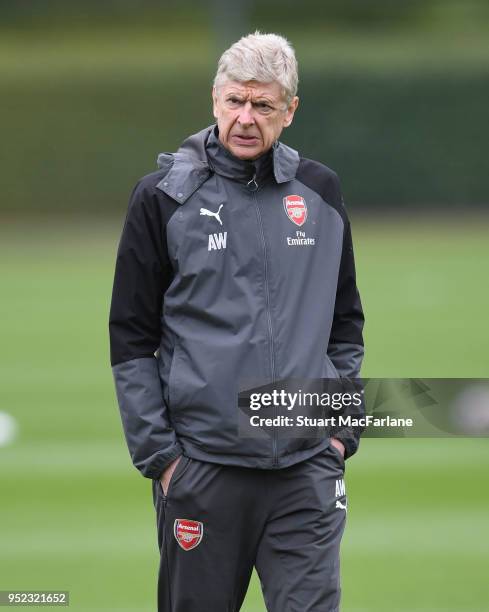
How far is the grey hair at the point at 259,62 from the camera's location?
3.74 m

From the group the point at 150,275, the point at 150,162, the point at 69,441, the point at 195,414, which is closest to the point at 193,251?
the point at 150,275

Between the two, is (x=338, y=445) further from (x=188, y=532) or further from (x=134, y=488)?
(x=134, y=488)

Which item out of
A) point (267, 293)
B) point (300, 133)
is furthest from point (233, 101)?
point (300, 133)

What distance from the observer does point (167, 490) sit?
382cm

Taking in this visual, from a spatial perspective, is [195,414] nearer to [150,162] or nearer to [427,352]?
[427,352]

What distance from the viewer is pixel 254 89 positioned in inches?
148

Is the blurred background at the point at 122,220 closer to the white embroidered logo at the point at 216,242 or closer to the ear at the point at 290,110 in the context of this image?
the white embroidered logo at the point at 216,242

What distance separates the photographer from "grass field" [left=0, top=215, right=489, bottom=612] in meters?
5.95

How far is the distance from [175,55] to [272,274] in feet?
86.8

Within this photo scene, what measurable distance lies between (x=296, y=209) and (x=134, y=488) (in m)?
4.12

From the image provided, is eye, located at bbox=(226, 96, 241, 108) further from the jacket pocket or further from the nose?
the jacket pocket

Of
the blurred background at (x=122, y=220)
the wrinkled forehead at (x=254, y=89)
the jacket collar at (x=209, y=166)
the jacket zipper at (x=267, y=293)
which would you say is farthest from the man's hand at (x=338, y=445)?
the blurred background at (x=122, y=220)

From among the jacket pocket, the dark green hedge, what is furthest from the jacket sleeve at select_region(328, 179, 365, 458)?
the dark green hedge

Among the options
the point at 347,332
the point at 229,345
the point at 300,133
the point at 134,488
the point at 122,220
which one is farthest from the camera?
the point at 300,133
